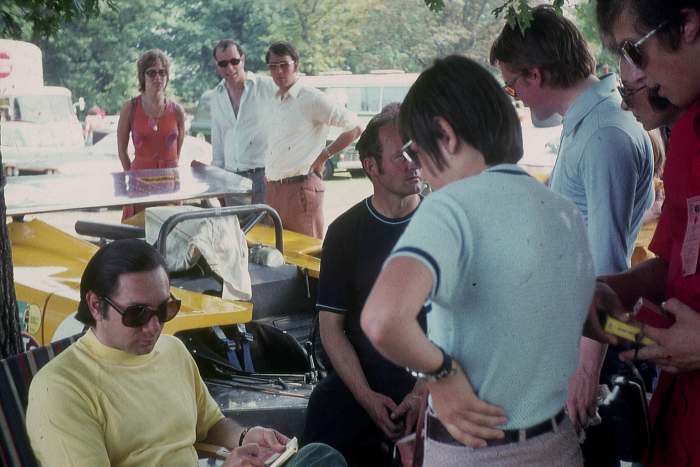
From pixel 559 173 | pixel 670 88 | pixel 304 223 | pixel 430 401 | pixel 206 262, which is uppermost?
pixel 670 88

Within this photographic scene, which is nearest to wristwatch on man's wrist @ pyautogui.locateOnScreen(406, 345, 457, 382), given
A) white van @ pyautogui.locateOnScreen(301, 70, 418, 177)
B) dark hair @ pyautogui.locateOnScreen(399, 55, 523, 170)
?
dark hair @ pyautogui.locateOnScreen(399, 55, 523, 170)

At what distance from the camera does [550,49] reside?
10.9ft

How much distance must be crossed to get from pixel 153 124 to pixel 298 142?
1.27m

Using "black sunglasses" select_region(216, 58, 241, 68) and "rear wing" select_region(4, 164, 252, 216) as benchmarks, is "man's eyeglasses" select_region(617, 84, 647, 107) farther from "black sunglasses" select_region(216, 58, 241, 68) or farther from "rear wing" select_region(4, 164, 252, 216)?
"black sunglasses" select_region(216, 58, 241, 68)

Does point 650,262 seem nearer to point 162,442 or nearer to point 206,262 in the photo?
point 162,442

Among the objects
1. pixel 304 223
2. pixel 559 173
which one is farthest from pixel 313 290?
pixel 304 223

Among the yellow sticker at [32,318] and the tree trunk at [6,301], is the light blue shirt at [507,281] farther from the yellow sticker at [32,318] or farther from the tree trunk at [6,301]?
the yellow sticker at [32,318]

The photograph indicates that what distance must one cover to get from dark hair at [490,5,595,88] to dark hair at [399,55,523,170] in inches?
50.6

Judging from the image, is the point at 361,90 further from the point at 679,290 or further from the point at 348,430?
the point at 679,290

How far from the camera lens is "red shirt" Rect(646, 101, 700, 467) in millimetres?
2195

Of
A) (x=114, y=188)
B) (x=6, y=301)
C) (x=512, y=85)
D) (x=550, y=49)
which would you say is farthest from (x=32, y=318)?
(x=550, y=49)

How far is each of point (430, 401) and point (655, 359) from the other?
511 millimetres

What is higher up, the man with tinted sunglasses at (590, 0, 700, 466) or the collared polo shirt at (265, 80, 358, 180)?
the man with tinted sunglasses at (590, 0, 700, 466)

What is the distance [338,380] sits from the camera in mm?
3494
